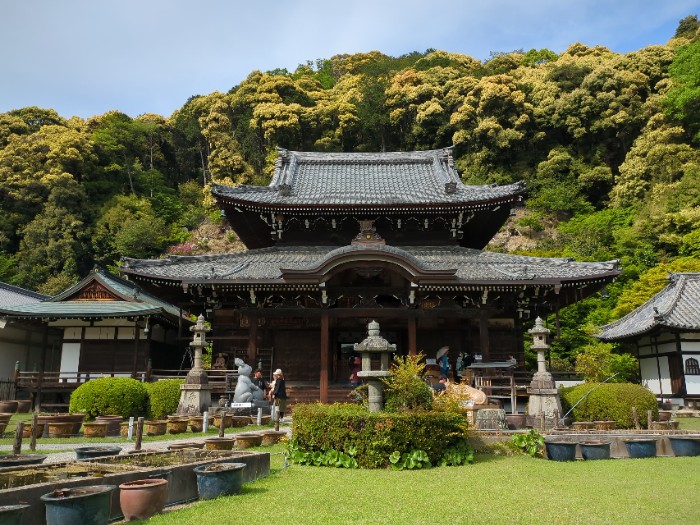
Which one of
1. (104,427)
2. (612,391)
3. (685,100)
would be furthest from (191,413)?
(685,100)

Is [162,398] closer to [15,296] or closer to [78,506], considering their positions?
[78,506]

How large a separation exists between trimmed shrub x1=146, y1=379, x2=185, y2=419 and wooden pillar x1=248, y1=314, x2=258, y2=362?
273 cm

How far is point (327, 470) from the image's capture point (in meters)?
9.32

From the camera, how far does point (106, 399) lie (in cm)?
1577

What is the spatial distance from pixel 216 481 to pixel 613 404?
37.6 ft

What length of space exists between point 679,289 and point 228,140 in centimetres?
4523

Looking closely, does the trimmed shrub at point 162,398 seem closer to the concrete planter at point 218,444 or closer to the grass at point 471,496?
the concrete planter at point 218,444

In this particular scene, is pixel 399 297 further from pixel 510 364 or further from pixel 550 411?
pixel 550 411

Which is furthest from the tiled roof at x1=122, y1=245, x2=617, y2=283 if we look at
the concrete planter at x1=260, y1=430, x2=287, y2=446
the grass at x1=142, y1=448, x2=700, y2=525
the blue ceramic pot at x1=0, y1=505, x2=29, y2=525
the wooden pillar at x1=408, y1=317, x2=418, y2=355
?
the blue ceramic pot at x1=0, y1=505, x2=29, y2=525

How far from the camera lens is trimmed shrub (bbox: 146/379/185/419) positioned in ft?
54.2

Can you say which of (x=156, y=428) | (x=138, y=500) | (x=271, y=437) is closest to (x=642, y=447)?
(x=271, y=437)

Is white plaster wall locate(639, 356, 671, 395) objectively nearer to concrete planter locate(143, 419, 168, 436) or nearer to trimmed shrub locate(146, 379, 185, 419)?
trimmed shrub locate(146, 379, 185, 419)

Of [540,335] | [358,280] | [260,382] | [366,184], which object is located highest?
[366,184]

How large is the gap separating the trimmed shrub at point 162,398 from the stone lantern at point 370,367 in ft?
27.7
